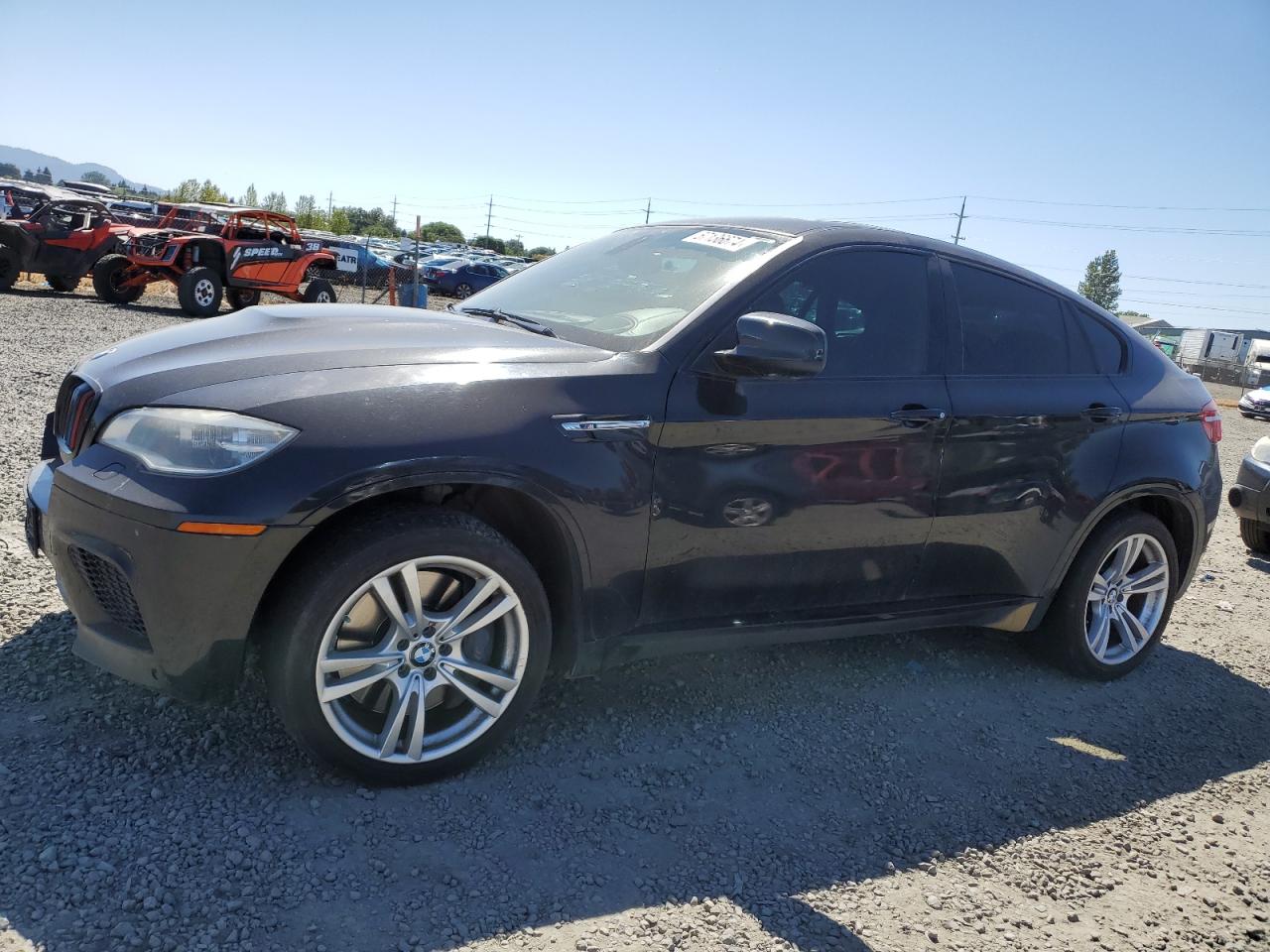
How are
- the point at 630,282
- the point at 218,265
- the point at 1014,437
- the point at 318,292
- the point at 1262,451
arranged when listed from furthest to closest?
the point at 318,292, the point at 218,265, the point at 1262,451, the point at 1014,437, the point at 630,282

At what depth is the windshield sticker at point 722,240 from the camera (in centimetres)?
358

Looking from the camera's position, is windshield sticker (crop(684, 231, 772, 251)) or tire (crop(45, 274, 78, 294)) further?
tire (crop(45, 274, 78, 294))

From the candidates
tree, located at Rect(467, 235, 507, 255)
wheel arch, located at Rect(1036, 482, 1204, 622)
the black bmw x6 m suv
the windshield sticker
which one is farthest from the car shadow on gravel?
tree, located at Rect(467, 235, 507, 255)

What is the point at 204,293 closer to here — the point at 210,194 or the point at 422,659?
the point at 422,659

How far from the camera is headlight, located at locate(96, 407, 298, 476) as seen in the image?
2.52 m

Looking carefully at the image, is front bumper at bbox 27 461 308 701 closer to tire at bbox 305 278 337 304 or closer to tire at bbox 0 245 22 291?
tire at bbox 305 278 337 304

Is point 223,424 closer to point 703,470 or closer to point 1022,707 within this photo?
point 703,470

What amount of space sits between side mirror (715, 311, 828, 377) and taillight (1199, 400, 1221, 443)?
94.6 inches

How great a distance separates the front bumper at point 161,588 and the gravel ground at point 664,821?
0.36 meters

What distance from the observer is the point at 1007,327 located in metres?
3.94

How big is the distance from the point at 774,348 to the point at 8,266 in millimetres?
17524

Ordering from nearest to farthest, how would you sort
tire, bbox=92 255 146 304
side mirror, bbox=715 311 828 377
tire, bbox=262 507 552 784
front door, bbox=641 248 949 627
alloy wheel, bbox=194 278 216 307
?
tire, bbox=262 507 552 784
side mirror, bbox=715 311 828 377
front door, bbox=641 248 949 627
alloy wheel, bbox=194 278 216 307
tire, bbox=92 255 146 304

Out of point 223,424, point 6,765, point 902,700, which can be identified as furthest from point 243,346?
point 902,700

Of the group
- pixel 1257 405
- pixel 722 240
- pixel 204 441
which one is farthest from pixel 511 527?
pixel 1257 405
